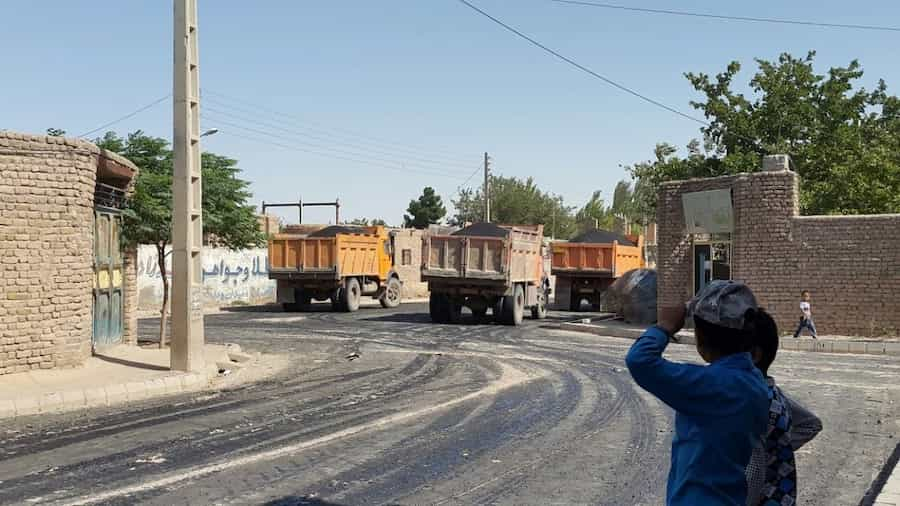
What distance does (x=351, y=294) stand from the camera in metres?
Result: 31.1

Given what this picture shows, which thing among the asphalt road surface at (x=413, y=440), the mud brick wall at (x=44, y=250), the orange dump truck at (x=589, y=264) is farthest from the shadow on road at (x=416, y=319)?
the mud brick wall at (x=44, y=250)

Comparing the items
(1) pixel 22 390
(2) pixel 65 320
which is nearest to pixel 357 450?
(1) pixel 22 390

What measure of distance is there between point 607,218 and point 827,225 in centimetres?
7270

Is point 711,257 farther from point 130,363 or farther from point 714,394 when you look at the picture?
point 714,394

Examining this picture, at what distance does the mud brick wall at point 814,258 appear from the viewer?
19.7m

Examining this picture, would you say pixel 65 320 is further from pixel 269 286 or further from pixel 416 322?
pixel 269 286

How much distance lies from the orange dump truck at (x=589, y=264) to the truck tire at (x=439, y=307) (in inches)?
287

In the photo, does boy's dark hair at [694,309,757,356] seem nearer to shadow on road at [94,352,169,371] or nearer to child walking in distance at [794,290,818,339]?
shadow on road at [94,352,169,371]

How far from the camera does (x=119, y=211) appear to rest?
16.1 meters

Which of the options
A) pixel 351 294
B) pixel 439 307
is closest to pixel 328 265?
pixel 351 294

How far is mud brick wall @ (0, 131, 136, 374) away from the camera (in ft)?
40.4

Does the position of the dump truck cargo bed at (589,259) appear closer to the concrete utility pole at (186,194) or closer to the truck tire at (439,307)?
the truck tire at (439,307)

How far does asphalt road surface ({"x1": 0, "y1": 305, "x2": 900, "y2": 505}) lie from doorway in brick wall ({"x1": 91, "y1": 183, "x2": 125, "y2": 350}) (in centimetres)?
343

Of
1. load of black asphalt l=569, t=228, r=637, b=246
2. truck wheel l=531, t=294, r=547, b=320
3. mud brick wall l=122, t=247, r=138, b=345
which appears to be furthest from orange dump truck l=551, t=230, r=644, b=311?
mud brick wall l=122, t=247, r=138, b=345
